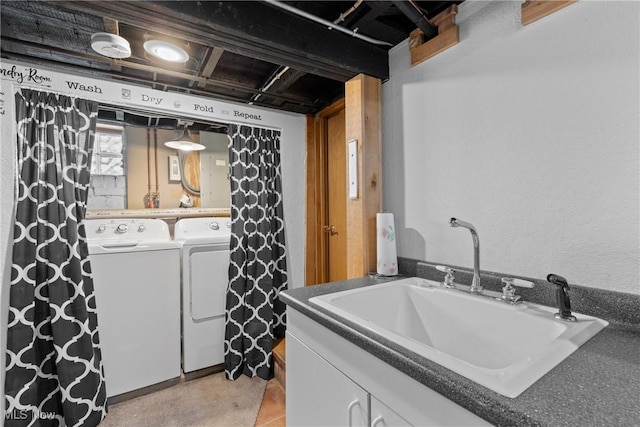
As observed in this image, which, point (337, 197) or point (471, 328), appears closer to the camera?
point (471, 328)

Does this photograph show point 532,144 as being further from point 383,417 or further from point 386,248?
point 383,417

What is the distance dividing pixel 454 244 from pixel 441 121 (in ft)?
2.10

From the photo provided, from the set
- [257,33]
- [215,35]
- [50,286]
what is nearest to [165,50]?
[215,35]

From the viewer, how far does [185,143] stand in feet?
9.00

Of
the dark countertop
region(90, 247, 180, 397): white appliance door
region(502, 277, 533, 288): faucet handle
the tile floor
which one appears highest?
region(502, 277, 533, 288): faucet handle

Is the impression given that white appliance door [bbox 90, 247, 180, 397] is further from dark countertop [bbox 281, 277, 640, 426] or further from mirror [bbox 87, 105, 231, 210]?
dark countertop [bbox 281, 277, 640, 426]

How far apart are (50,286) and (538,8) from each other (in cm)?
279

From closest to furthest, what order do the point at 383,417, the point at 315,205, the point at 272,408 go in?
the point at 383,417, the point at 272,408, the point at 315,205

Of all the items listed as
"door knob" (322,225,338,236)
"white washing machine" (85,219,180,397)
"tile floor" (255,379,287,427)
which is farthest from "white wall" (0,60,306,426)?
"tile floor" (255,379,287,427)

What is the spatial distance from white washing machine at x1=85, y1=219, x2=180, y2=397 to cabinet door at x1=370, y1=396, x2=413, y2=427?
1840 millimetres

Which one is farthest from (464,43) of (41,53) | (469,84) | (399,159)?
(41,53)

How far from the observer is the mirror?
264cm

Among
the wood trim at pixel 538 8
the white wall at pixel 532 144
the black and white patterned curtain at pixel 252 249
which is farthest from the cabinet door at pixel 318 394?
the wood trim at pixel 538 8

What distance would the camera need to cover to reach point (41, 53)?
5.85 feet
